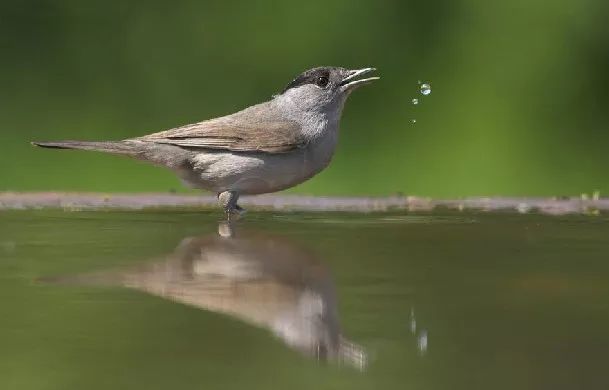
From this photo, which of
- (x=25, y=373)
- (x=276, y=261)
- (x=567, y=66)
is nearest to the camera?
(x=25, y=373)

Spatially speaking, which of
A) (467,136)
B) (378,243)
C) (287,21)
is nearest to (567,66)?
(467,136)

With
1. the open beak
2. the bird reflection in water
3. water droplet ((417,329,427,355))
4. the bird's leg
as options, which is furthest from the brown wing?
water droplet ((417,329,427,355))

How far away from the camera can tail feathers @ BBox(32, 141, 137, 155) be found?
7.22 m

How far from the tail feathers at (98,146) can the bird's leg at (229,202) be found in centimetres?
59

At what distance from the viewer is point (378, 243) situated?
19.6 ft

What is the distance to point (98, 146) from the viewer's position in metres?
7.41

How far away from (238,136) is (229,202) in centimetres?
38

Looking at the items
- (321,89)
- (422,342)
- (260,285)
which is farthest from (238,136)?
(422,342)

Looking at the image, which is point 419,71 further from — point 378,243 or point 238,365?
point 238,365

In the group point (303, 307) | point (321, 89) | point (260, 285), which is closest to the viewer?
point (303, 307)

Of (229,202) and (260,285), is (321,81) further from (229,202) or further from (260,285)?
(260,285)

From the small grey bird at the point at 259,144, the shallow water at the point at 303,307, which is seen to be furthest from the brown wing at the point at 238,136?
the shallow water at the point at 303,307

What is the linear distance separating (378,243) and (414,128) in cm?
458

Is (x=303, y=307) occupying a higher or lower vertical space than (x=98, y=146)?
lower
